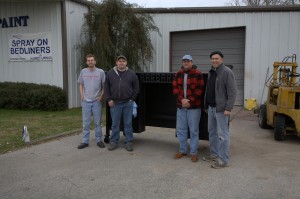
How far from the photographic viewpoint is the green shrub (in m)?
12.2

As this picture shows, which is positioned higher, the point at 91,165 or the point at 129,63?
the point at 129,63

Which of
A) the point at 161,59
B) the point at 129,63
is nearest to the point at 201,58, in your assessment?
the point at 161,59

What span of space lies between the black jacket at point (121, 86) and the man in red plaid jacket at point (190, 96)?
2.99ft

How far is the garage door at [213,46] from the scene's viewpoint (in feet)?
44.9

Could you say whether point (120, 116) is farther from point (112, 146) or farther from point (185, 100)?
point (185, 100)

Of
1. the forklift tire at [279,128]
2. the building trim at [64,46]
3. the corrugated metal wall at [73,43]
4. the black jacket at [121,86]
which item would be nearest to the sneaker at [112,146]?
the black jacket at [121,86]

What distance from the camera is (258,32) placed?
13.0 metres

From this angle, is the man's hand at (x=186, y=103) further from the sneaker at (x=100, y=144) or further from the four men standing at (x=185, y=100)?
the sneaker at (x=100, y=144)

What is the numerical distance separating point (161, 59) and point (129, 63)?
208cm

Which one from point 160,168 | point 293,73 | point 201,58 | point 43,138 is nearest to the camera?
point 160,168

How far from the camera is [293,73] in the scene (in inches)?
348

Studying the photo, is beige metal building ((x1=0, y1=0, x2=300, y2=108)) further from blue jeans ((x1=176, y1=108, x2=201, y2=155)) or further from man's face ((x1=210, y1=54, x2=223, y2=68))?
man's face ((x1=210, y1=54, x2=223, y2=68))

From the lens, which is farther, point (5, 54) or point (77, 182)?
point (5, 54)

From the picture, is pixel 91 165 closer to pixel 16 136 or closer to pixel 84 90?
pixel 84 90
